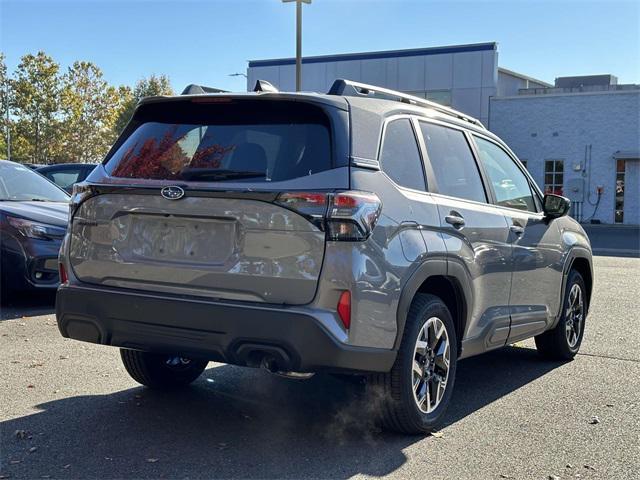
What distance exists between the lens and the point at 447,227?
447 cm

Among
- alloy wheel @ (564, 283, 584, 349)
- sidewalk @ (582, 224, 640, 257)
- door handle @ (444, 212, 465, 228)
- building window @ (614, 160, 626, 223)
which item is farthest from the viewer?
building window @ (614, 160, 626, 223)

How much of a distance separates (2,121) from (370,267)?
159 feet

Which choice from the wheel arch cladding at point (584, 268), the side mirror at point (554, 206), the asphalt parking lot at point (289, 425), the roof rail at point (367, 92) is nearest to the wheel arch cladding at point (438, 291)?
the asphalt parking lot at point (289, 425)

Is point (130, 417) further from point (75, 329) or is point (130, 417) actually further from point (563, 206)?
point (563, 206)

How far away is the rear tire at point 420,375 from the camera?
407 centimetres

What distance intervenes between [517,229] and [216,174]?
2.52 meters

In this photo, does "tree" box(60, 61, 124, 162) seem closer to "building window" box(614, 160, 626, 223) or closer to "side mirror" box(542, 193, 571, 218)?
"building window" box(614, 160, 626, 223)

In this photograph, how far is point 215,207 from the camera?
3816mm

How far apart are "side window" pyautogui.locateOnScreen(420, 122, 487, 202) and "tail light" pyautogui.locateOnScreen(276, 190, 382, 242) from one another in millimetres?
1077

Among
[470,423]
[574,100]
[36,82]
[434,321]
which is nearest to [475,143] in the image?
[434,321]

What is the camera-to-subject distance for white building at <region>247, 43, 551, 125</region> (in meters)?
33.8

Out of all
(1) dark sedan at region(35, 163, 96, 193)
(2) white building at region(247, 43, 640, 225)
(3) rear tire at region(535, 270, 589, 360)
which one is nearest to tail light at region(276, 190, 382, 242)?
(3) rear tire at region(535, 270, 589, 360)

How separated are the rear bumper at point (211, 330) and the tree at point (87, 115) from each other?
4787cm

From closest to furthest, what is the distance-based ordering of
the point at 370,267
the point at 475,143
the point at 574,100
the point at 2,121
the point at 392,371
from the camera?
the point at 370,267 < the point at 392,371 < the point at 475,143 < the point at 574,100 < the point at 2,121
